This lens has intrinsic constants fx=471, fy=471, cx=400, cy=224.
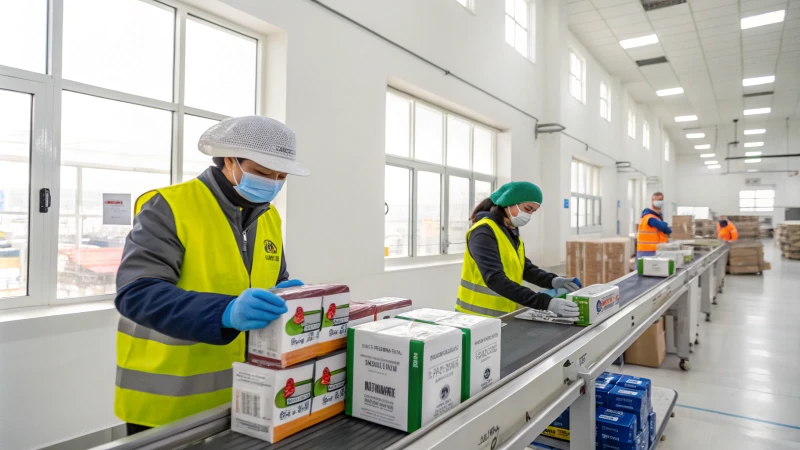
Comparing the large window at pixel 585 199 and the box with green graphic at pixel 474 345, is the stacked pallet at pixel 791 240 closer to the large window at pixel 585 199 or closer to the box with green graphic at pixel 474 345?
the large window at pixel 585 199

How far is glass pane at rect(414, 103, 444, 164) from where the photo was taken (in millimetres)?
5289

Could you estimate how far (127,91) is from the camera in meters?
2.80

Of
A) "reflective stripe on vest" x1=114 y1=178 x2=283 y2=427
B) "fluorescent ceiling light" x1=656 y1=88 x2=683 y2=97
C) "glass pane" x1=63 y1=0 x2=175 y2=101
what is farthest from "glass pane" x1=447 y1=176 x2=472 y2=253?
"fluorescent ceiling light" x1=656 y1=88 x2=683 y2=97

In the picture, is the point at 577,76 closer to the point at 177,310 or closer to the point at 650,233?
the point at 650,233

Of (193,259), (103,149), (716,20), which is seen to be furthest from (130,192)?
(716,20)

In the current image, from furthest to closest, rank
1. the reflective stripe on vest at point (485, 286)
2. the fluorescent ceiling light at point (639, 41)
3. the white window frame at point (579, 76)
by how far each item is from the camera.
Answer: the white window frame at point (579, 76) < the fluorescent ceiling light at point (639, 41) < the reflective stripe on vest at point (485, 286)

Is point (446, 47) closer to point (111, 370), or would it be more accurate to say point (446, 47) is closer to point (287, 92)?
point (287, 92)

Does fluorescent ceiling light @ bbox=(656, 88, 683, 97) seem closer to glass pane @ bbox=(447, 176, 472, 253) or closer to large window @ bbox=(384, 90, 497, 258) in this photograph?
large window @ bbox=(384, 90, 497, 258)

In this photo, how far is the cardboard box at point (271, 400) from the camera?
38.4 inches

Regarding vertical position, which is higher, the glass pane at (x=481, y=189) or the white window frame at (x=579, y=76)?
the white window frame at (x=579, y=76)

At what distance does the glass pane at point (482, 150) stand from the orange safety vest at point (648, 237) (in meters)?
2.33

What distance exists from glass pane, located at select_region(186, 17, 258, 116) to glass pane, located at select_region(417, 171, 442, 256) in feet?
7.74

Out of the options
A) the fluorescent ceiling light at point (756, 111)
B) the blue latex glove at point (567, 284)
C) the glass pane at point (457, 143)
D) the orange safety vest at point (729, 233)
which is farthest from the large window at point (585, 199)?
the blue latex glove at point (567, 284)

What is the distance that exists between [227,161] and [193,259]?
318 millimetres
